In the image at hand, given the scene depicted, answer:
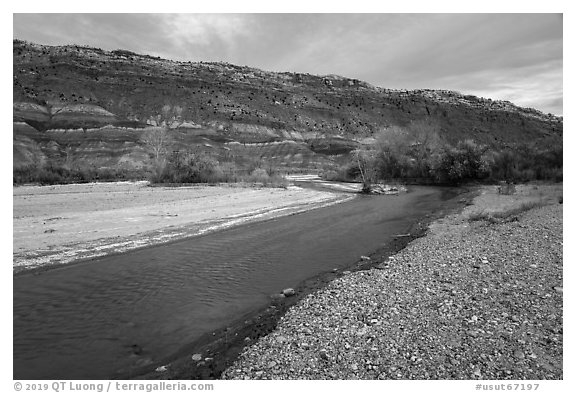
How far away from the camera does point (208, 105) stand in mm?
93438

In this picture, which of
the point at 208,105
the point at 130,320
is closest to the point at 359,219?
the point at 130,320

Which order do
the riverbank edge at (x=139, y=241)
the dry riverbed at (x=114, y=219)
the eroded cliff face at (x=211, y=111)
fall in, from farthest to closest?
the eroded cliff face at (x=211, y=111) < the dry riverbed at (x=114, y=219) < the riverbank edge at (x=139, y=241)

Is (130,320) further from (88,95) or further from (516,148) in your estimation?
(88,95)

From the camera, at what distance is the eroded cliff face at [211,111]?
6625 cm

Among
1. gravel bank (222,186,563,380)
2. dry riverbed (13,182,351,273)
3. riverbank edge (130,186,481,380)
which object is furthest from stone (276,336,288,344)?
dry riverbed (13,182,351,273)

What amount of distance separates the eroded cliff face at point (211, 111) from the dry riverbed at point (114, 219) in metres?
37.5

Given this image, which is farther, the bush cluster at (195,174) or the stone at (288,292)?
the bush cluster at (195,174)

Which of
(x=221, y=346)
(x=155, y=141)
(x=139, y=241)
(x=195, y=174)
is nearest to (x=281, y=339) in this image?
(x=221, y=346)

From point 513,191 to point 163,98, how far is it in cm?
8517

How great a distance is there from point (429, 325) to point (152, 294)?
707 cm

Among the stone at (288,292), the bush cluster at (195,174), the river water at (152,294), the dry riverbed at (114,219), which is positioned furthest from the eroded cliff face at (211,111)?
the stone at (288,292)

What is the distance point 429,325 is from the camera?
252 inches

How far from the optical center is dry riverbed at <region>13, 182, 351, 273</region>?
41.4 ft

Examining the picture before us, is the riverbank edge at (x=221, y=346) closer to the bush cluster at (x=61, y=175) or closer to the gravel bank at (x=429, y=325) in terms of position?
the gravel bank at (x=429, y=325)
